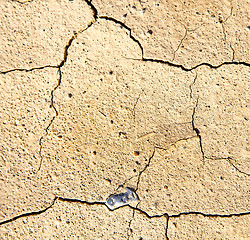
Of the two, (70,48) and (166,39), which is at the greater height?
(166,39)

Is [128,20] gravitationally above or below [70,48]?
above

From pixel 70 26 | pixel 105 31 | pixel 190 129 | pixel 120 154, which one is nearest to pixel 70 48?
pixel 70 26

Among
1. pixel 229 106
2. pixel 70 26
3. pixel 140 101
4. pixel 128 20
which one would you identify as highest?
pixel 128 20

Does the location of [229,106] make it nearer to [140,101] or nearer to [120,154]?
[140,101]

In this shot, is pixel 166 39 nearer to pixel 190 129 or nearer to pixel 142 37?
pixel 142 37

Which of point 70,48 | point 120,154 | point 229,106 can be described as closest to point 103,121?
point 120,154

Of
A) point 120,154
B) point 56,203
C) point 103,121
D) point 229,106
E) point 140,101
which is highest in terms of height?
point 229,106
